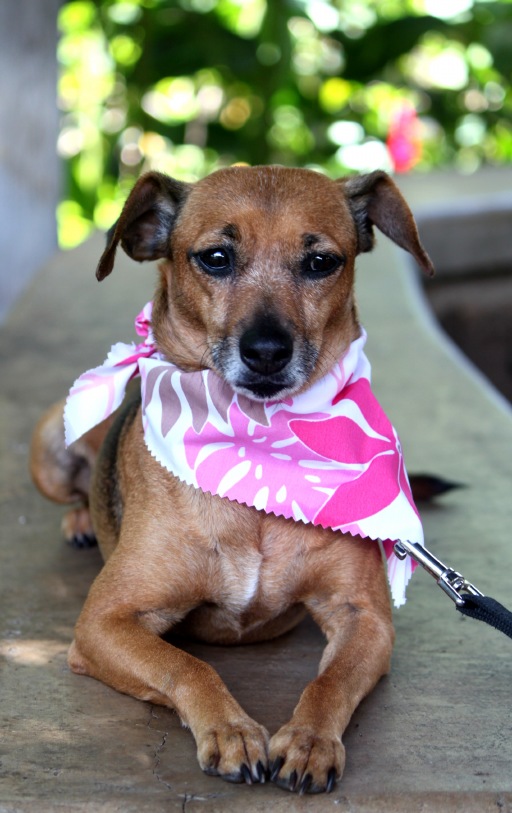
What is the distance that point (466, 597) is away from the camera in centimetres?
272

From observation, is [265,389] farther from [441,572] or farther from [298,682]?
[298,682]

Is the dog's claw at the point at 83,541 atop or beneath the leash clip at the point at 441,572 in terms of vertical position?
beneath

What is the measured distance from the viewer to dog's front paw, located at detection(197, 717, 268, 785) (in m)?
2.42

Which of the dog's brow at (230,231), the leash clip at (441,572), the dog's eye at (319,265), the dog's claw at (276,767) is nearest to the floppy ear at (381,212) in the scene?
the dog's eye at (319,265)

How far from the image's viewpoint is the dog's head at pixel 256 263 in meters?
2.87

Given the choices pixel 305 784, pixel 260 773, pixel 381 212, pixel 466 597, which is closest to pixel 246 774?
pixel 260 773

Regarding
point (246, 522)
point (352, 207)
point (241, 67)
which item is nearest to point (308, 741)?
point (246, 522)

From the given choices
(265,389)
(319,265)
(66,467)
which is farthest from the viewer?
(66,467)

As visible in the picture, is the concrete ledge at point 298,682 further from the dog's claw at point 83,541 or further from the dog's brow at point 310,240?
the dog's brow at point 310,240

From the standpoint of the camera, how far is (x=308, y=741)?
2.45 meters

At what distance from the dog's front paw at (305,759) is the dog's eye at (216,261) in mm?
1191

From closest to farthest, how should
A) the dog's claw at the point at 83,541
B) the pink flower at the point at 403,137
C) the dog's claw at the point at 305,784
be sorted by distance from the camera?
the dog's claw at the point at 305,784, the dog's claw at the point at 83,541, the pink flower at the point at 403,137

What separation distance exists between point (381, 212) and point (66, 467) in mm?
1460

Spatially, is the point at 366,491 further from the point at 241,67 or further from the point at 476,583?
the point at 241,67
